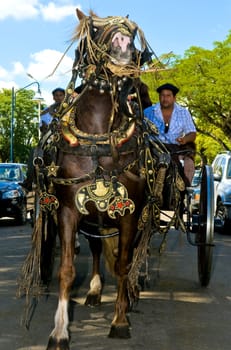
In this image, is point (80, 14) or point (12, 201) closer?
point (80, 14)

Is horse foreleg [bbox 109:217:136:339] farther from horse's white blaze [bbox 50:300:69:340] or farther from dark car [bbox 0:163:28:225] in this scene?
dark car [bbox 0:163:28:225]

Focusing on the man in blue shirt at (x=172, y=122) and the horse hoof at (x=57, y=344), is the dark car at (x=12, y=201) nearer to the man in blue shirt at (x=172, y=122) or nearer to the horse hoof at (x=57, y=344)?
the man in blue shirt at (x=172, y=122)

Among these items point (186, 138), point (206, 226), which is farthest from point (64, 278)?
point (186, 138)

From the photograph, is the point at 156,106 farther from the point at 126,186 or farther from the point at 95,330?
the point at 95,330

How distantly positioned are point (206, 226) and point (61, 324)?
9.01 ft

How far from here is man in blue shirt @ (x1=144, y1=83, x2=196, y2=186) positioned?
7.29 meters

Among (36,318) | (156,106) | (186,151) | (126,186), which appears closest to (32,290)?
(36,318)

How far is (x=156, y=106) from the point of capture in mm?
7461

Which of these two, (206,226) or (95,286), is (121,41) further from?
(206,226)

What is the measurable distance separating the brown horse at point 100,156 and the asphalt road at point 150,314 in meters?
0.30

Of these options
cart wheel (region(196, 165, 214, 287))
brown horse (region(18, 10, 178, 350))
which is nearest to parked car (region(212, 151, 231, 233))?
cart wheel (region(196, 165, 214, 287))

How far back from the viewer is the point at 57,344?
483 centimetres

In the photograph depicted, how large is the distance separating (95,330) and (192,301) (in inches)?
66.5

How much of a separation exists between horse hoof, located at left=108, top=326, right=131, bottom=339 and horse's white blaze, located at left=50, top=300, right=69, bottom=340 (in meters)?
0.54
